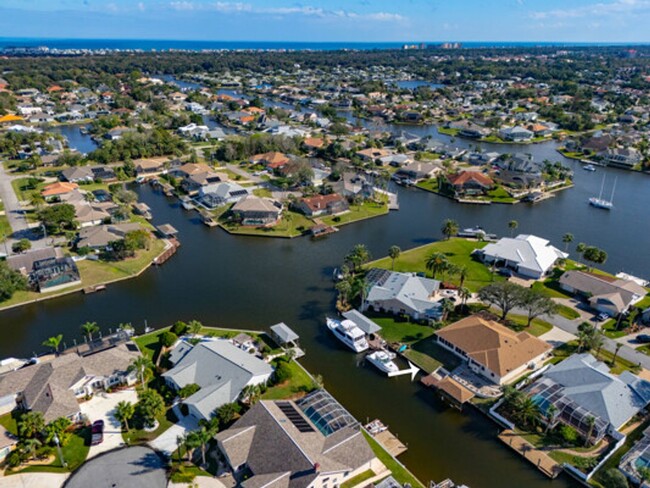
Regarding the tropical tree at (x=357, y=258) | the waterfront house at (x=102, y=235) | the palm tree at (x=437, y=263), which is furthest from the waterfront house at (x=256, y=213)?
the palm tree at (x=437, y=263)

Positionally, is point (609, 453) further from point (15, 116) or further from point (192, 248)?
point (15, 116)

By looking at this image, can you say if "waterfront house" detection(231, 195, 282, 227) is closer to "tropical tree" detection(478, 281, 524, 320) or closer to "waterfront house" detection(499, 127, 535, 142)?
"tropical tree" detection(478, 281, 524, 320)

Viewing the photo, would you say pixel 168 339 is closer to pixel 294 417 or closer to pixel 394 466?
pixel 294 417

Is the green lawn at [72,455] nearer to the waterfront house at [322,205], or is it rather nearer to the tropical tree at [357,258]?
the tropical tree at [357,258]

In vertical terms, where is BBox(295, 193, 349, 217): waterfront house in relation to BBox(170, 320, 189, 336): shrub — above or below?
above

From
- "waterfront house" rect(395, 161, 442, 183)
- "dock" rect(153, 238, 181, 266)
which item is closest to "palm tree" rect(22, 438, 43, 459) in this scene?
"dock" rect(153, 238, 181, 266)

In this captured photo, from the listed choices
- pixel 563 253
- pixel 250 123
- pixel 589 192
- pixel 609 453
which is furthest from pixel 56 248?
pixel 589 192

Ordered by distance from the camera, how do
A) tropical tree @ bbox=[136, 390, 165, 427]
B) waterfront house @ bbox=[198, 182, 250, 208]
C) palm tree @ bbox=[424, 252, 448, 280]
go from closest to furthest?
tropical tree @ bbox=[136, 390, 165, 427]
palm tree @ bbox=[424, 252, 448, 280]
waterfront house @ bbox=[198, 182, 250, 208]
